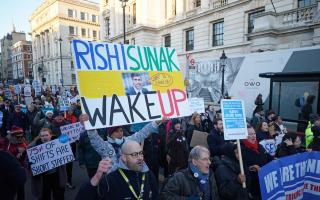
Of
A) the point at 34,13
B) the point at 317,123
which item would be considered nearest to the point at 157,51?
the point at 317,123

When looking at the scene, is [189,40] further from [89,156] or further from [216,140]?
[89,156]

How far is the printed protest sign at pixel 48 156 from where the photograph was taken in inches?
157

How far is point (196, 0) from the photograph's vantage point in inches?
1016

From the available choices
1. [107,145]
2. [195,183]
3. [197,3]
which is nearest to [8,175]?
[107,145]

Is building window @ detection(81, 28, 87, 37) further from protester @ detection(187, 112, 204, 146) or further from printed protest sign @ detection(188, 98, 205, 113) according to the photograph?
protester @ detection(187, 112, 204, 146)

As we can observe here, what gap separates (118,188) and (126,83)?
148 centimetres

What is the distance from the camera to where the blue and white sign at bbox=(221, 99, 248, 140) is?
3273 millimetres

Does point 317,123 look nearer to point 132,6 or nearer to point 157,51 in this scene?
point 157,51

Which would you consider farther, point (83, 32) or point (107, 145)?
point (83, 32)

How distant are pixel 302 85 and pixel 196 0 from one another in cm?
1917

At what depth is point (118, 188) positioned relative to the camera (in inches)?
83.8

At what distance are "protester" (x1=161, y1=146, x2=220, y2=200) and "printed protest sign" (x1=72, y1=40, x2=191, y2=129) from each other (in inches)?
34.2

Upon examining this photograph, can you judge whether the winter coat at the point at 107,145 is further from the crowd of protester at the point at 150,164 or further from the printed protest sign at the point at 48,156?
the printed protest sign at the point at 48,156

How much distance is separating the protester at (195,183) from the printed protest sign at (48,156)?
2.38 metres
